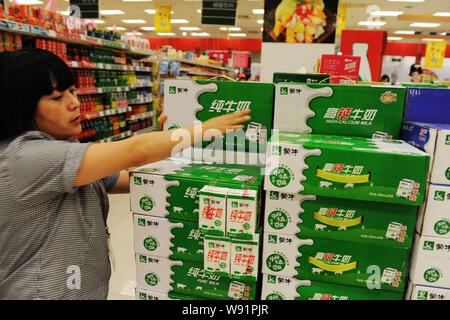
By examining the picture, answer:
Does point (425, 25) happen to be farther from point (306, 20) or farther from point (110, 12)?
point (306, 20)

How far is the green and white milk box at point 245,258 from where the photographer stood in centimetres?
→ 109

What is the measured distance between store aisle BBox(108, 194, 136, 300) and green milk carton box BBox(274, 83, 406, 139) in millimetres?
1292

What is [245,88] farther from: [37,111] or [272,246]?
[37,111]

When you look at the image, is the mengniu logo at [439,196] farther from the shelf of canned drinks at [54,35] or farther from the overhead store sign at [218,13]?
the overhead store sign at [218,13]

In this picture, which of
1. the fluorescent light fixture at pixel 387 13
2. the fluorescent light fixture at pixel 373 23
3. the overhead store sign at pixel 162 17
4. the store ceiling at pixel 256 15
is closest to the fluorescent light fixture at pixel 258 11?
the store ceiling at pixel 256 15

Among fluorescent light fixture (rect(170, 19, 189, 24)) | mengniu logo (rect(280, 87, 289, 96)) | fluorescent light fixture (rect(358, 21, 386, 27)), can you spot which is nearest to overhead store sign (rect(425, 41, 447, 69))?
fluorescent light fixture (rect(358, 21, 386, 27))

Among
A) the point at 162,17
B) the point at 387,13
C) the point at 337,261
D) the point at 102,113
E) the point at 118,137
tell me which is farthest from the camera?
the point at 387,13

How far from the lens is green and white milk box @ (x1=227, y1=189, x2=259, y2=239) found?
1.02 m

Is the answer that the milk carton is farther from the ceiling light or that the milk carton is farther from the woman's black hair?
the ceiling light

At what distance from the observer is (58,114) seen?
1210mm

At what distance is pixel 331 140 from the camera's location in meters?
1.17

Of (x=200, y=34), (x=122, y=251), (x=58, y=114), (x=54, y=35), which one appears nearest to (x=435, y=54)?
(x=200, y=34)

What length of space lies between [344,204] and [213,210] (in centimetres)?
39

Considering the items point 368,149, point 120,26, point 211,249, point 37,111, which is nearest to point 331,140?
point 368,149
